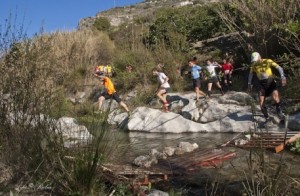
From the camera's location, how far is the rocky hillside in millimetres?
37875

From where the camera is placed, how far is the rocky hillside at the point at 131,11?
124 ft

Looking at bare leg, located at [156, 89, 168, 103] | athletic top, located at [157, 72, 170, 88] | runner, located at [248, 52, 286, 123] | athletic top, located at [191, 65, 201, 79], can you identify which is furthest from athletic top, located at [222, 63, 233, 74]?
runner, located at [248, 52, 286, 123]

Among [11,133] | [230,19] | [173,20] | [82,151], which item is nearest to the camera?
[82,151]

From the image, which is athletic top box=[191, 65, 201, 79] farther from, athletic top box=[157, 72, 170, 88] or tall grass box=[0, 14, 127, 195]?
tall grass box=[0, 14, 127, 195]

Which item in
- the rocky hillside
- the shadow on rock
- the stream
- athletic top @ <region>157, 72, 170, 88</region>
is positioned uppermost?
the rocky hillside

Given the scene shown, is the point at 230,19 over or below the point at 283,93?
over

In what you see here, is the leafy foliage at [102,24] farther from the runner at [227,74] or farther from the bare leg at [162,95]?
the bare leg at [162,95]

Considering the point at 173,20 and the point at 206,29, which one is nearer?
the point at 206,29

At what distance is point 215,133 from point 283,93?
268cm

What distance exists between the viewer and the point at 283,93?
1266cm

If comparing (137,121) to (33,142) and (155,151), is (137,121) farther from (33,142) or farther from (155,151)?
(33,142)

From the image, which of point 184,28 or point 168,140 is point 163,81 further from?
point 184,28

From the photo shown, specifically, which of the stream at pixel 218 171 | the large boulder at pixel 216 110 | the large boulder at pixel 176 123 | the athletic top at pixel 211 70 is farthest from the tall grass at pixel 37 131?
the athletic top at pixel 211 70

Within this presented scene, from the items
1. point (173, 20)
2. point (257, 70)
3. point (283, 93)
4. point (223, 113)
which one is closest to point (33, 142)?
point (257, 70)
